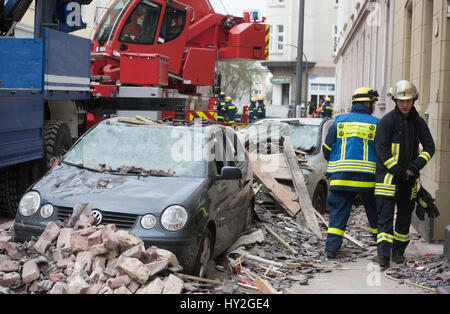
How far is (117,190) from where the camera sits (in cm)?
565

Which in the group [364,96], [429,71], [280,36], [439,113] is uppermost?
[280,36]

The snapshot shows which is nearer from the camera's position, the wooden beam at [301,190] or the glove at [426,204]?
the glove at [426,204]

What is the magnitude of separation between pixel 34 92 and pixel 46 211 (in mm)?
3642

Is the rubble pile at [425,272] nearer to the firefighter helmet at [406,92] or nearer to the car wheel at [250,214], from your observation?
the firefighter helmet at [406,92]

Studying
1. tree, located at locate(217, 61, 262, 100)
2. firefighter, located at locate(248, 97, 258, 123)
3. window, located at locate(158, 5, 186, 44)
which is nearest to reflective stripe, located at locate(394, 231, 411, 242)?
window, located at locate(158, 5, 186, 44)

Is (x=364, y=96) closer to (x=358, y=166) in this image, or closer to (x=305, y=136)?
(x=358, y=166)

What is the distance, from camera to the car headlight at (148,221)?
206 inches

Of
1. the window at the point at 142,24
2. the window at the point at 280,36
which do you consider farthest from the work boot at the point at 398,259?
the window at the point at 280,36

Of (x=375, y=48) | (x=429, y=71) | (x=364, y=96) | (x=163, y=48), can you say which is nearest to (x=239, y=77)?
(x=375, y=48)

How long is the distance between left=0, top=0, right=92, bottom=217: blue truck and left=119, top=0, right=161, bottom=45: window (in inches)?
127

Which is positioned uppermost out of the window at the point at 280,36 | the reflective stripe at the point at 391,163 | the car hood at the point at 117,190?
the window at the point at 280,36

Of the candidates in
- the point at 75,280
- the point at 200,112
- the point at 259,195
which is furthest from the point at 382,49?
the point at 75,280

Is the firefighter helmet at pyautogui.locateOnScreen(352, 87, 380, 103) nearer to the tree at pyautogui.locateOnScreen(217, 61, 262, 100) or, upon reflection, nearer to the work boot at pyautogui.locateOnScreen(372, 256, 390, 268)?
the work boot at pyautogui.locateOnScreen(372, 256, 390, 268)

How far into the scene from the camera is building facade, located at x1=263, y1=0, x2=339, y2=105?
55.1m
